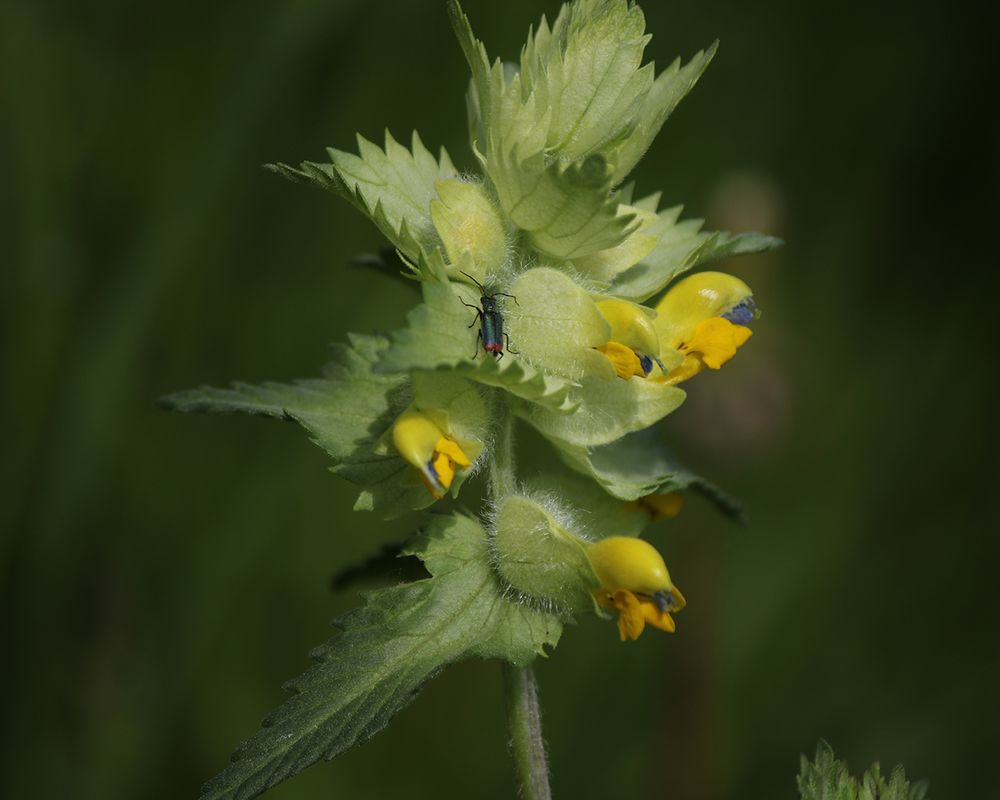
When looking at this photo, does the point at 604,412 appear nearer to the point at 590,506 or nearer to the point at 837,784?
the point at 590,506

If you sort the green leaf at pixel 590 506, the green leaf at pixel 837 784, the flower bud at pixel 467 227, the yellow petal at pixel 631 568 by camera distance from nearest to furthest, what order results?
the green leaf at pixel 837 784, the yellow petal at pixel 631 568, the flower bud at pixel 467 227, the green leaf at pixel 590 506

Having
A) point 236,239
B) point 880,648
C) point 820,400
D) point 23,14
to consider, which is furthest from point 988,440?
point 23,14

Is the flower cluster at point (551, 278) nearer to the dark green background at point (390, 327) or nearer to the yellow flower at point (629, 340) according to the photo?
the yellow flower at point (629, 340)

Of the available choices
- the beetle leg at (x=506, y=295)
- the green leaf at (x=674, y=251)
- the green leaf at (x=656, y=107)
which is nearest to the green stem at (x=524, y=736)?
the beetle leg at (x=506, y=295)

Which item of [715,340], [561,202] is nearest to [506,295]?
[561,202]

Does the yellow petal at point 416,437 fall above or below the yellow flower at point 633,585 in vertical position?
above

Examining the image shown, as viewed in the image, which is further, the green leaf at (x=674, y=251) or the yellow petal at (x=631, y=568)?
the green leaf at (x=674, y=251)
